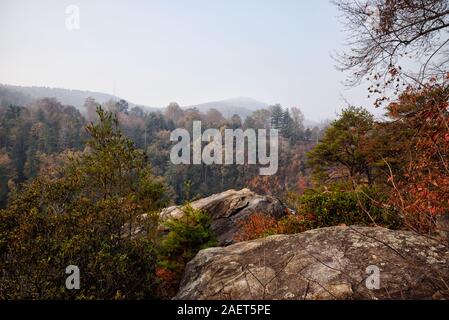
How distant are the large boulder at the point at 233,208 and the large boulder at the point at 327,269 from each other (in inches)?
316

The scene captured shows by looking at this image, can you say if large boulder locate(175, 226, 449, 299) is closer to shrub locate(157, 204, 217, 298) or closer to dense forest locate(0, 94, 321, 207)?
shrub locate(157, 204, 217, 298)

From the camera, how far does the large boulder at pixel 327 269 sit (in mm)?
4051

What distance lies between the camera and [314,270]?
4535 mm

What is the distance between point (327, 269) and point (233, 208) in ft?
33.6

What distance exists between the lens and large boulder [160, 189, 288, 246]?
13.9 meters

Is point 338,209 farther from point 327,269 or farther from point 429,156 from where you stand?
point 327,269

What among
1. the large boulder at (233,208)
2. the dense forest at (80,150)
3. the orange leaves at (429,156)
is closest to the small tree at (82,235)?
the orange leaves at (429,156)

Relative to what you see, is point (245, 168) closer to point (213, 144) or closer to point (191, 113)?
point (213, 144)

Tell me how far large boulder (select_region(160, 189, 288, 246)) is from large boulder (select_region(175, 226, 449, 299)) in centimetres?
802

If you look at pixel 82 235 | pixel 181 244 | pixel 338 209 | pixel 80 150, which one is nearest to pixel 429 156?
pixel 338 209

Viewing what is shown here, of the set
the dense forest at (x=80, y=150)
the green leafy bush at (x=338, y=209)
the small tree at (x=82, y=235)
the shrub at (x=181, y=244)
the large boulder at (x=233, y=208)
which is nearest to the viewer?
the small tree at (x=82, y=235)

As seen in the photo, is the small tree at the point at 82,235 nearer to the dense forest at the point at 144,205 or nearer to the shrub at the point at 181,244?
the dense forest at the point at 144,205
